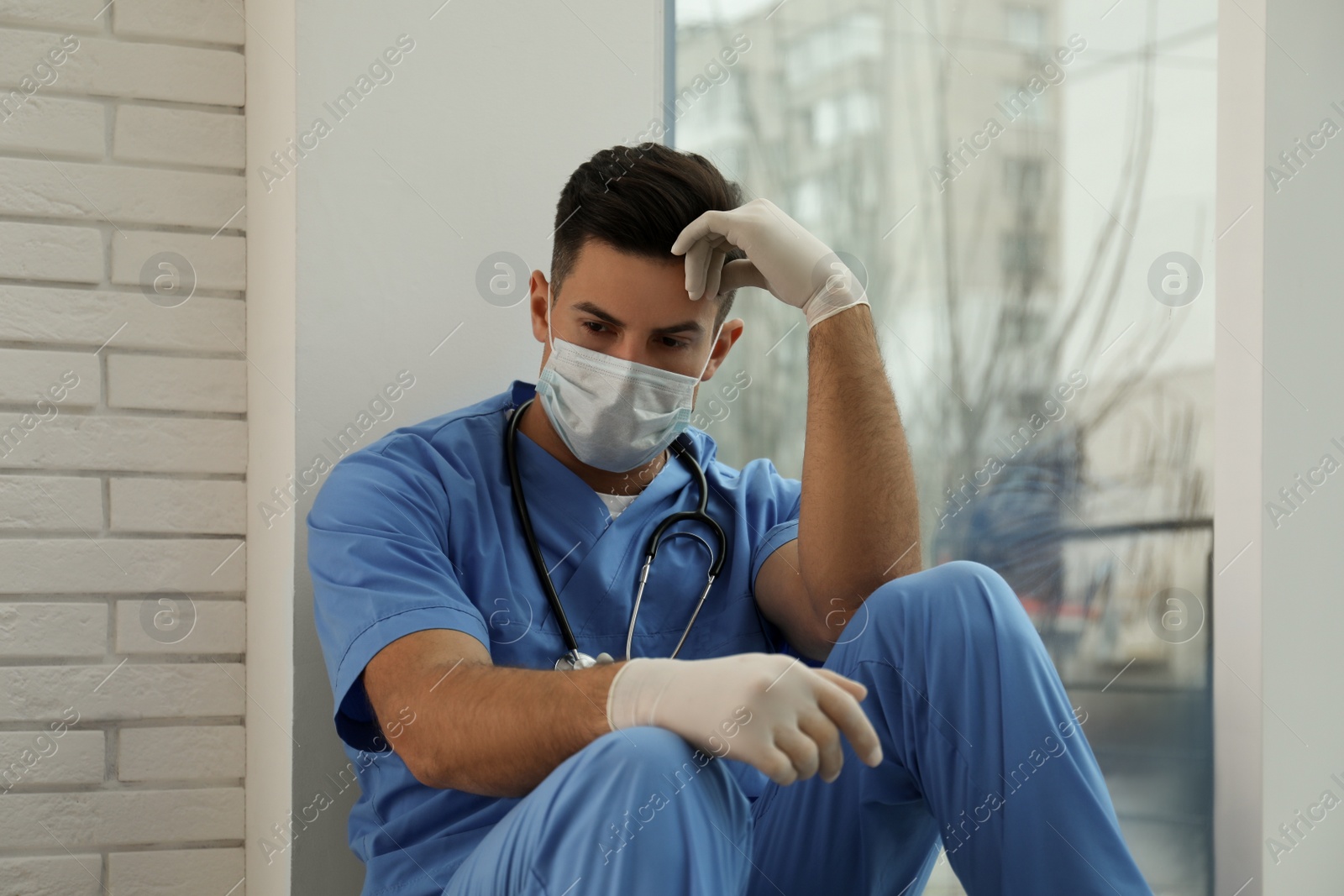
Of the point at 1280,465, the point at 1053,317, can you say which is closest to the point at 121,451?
the point at 1053,317

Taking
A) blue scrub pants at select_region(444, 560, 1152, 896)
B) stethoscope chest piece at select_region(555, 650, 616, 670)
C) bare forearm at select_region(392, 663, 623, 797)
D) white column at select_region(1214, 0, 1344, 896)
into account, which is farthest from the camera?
white column at select_region(1214, 0, 1344, 896)

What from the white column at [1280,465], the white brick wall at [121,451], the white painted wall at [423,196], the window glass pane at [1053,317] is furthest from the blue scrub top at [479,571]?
the white column at [1280,465]

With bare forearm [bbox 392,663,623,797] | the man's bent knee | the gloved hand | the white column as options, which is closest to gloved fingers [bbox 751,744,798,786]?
the gloved hand

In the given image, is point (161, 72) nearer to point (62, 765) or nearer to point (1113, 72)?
point (62, 765)

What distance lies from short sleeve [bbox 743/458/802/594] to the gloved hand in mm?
499

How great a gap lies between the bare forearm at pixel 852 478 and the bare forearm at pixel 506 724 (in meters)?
0.40

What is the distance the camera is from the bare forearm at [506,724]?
0.94m

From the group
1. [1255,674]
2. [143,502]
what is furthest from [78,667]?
[1255,674]

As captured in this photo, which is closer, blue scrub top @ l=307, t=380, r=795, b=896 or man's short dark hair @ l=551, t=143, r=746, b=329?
blue scrub top @ l=307, t=380, r=795, b=896

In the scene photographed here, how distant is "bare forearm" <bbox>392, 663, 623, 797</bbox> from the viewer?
0.94m

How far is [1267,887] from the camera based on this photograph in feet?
5.80

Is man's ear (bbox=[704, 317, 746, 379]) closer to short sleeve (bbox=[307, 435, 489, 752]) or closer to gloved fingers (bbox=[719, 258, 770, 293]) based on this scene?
gloved fingers (bbox=[719, 258, 770, 293])

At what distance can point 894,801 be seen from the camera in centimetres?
109

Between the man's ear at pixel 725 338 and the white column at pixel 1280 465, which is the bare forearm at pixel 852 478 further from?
the white column at pixel 1280 465
